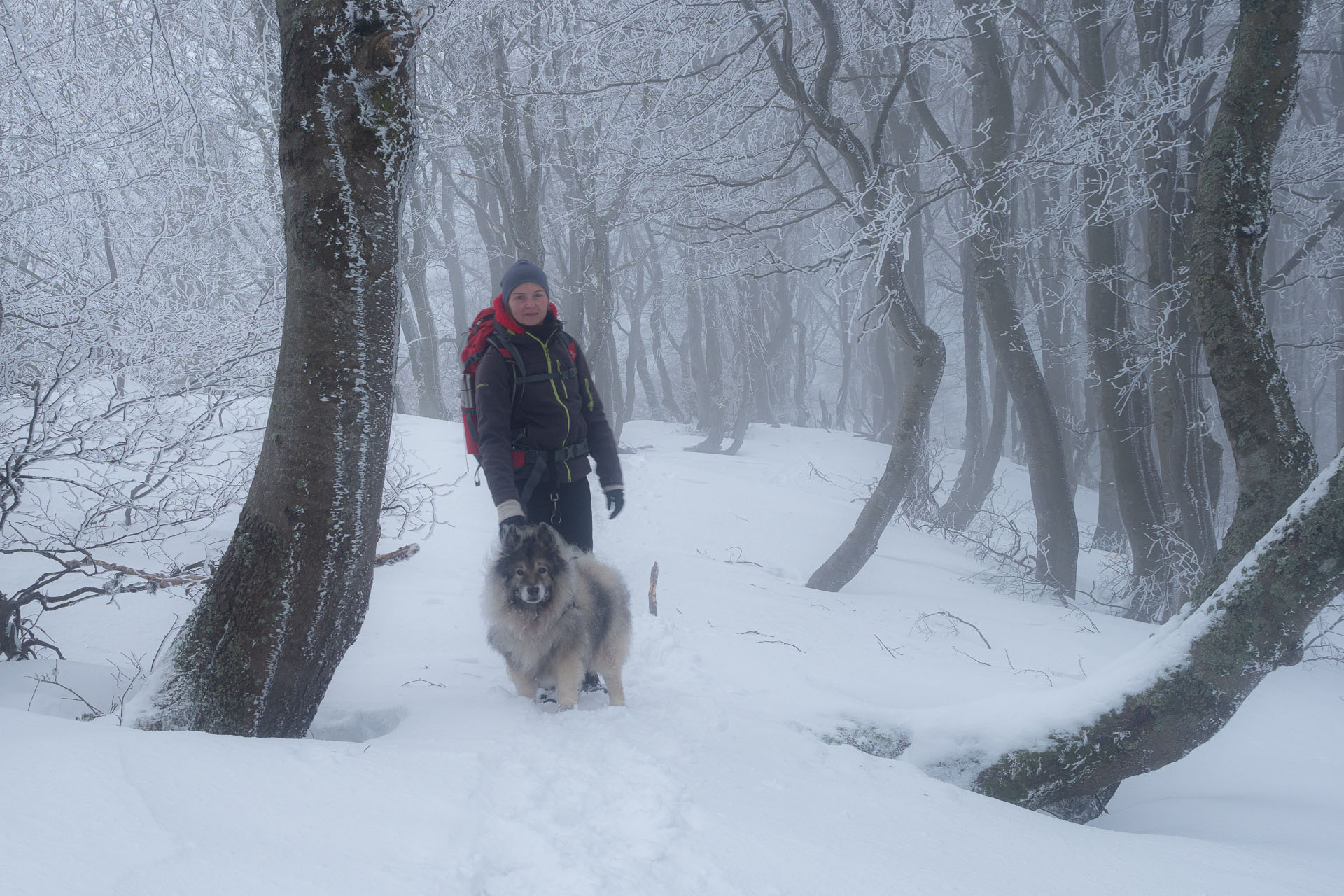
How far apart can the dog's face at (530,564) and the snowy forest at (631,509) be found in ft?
1.53

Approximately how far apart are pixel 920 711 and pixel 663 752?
1310 mm

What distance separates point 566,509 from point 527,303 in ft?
3.57

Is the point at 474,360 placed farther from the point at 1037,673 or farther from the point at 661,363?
the point at 661,363

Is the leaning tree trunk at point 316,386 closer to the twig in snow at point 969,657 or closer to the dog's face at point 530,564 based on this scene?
the dog's face at point 530,564

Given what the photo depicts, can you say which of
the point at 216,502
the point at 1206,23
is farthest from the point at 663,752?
the point at 1206,23

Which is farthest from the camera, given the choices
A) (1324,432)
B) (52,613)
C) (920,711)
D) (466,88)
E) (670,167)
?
(1324,432)

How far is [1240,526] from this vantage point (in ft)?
11.3

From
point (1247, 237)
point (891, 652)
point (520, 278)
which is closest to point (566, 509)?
point (520, 278)

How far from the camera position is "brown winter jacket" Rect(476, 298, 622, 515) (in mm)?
3455

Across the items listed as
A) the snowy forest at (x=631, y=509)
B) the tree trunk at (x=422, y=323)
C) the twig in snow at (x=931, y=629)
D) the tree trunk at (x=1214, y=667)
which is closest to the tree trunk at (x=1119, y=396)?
the snowy forest at (x=631, y=509)

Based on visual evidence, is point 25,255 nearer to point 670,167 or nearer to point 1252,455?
point 670,167

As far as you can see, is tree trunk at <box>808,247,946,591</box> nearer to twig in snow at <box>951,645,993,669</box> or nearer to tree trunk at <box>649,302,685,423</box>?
twig in snow at <box>951,645,993,669</box>

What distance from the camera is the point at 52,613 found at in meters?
4.47

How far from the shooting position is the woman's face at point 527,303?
3.60m
